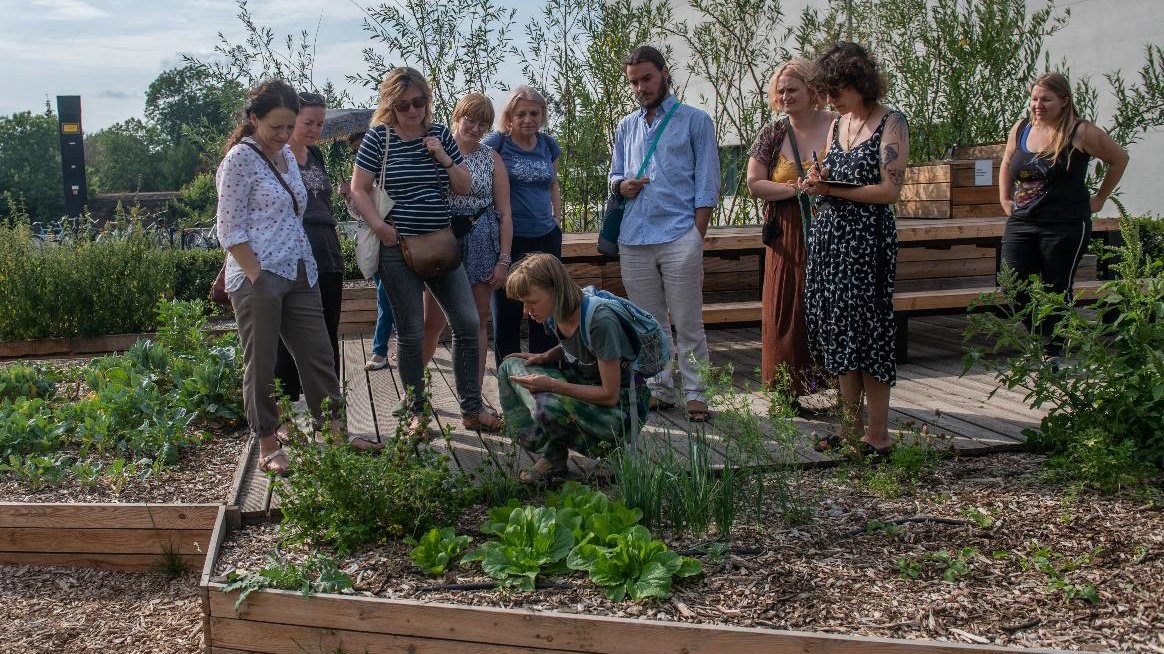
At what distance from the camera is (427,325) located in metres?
5.43

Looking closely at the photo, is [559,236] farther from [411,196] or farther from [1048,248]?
[1048,248]

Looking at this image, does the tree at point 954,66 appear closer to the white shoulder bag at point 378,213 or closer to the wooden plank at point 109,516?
the white shoulder bag at point 378,213

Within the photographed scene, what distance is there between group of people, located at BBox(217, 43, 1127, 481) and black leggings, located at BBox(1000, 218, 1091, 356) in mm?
10

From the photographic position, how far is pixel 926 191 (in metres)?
8.42

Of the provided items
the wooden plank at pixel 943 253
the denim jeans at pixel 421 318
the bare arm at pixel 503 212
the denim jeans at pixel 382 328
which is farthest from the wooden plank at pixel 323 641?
the wooden plank at pixel 943 253

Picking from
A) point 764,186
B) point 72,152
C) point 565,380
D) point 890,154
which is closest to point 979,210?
point 764,186

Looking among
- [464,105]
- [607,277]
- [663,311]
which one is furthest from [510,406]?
[607,277]

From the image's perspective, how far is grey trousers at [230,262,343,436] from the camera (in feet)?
13.6

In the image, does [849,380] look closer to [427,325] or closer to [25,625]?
[427,325]

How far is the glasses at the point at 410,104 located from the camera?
4.54m

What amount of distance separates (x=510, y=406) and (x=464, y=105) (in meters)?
1.80

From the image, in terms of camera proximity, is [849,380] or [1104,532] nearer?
[1104,532]

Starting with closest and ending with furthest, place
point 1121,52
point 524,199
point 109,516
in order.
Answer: point 109,516 → point 524,199 → point 1121,52

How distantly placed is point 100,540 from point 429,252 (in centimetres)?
171
